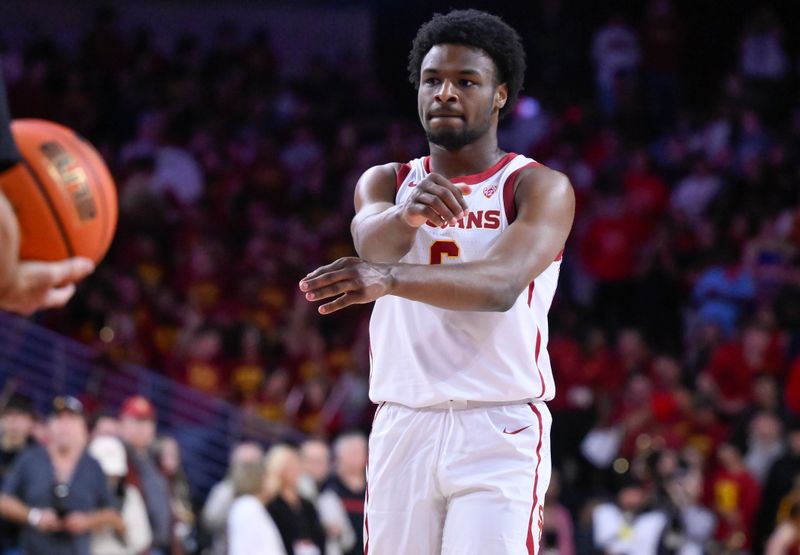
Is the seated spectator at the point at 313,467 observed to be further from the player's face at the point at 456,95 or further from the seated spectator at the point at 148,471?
Result: the player's face at the point at 456,95

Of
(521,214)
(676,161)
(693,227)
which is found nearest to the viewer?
(521,214)

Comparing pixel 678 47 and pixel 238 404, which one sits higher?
pixel 678 47

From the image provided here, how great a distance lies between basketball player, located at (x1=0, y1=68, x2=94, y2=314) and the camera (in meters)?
Answer: 3.71

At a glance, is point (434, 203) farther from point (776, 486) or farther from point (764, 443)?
point (764, 443)

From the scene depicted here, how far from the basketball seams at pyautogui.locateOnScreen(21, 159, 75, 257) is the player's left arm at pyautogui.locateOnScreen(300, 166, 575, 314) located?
0.90 m

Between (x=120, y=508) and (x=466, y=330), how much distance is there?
565 cm

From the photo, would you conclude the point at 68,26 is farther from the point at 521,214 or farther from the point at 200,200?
the point at 521,214

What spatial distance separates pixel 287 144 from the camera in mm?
16422

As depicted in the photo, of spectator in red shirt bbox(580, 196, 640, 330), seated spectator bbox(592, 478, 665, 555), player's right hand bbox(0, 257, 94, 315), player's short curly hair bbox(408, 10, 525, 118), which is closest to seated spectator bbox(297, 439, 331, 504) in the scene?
seated spectator bbox(592, 478, 665, 555)

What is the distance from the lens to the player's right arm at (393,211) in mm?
4234

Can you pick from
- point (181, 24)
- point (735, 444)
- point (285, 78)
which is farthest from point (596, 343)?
point (181, 24)

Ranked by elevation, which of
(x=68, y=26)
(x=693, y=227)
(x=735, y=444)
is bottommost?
(x=735, y=444)

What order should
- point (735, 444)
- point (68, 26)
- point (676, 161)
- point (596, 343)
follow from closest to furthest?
1. point (735, 444)
2. point (596, 343)
3. point (676, 161)
4. point (68, 26)

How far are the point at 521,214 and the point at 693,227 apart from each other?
404 inches
